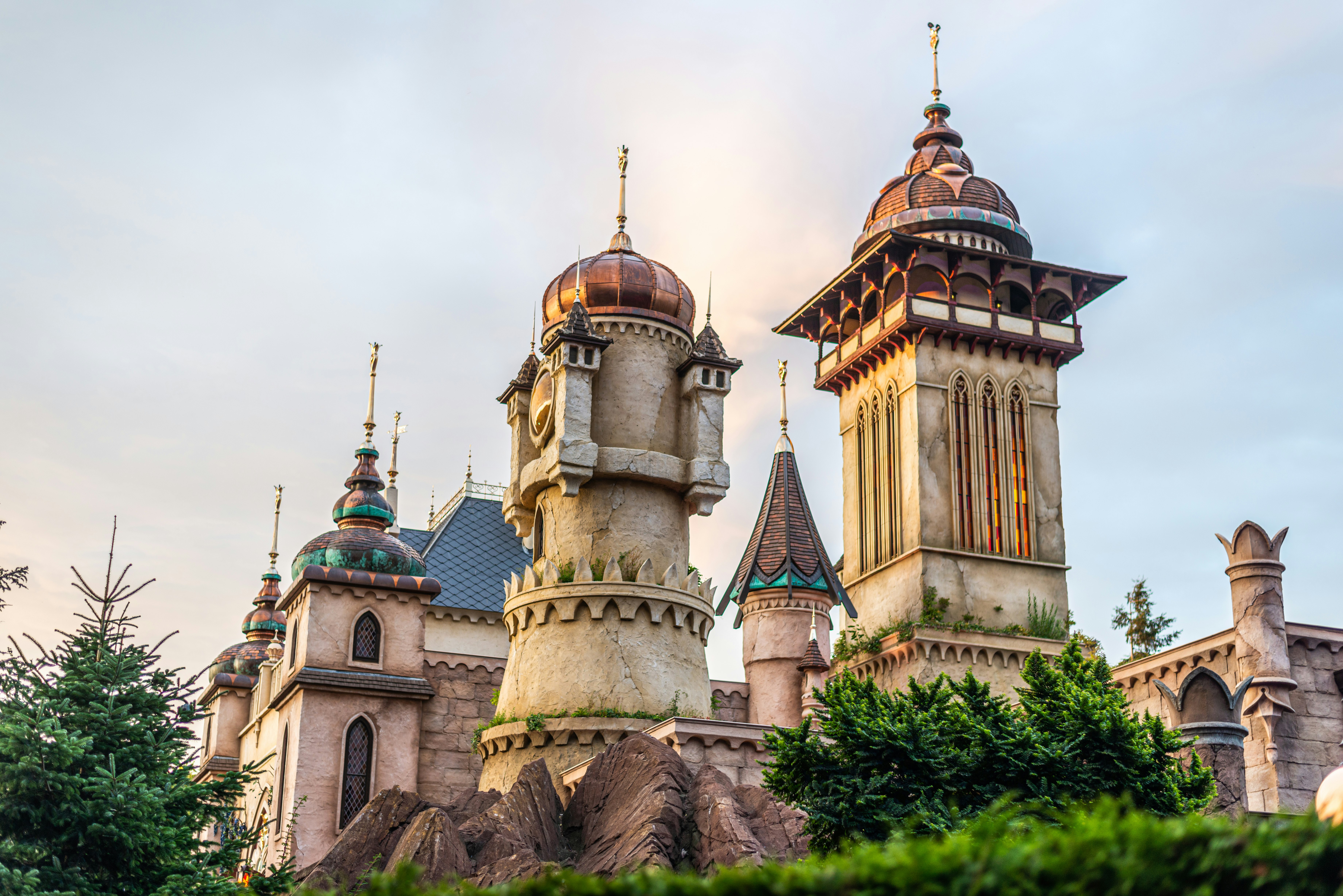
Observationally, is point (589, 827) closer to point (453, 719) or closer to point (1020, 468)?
point (453, 719)

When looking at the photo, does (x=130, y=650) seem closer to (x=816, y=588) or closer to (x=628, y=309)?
(x=628, y=309)

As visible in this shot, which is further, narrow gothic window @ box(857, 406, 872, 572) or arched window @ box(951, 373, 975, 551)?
narrow gothic window @ box(857, 406, 872, 572)

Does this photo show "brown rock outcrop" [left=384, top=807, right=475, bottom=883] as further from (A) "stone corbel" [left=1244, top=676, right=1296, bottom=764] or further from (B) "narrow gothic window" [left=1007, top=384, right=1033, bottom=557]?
(B) "narrow gothic window" [left=1007, top=384, right=1033, bottom=557]

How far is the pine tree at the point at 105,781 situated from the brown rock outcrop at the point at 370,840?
1.83 meters

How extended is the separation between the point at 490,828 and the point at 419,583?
1385cm

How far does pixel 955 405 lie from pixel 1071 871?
40134 millimetres

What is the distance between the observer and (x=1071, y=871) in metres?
6.91

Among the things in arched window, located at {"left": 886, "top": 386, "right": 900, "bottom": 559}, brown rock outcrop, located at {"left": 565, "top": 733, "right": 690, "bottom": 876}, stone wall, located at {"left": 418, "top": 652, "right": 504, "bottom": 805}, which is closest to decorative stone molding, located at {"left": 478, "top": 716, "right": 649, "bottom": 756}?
brown rock outcrop, located at {"left": 565, "top": 733, "right": 690, "bottom": 876}

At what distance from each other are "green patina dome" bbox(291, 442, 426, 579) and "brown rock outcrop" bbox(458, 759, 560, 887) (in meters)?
12.1

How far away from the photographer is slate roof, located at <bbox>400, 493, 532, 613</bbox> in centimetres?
3516

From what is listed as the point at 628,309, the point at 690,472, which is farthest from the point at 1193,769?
the point at 628,309

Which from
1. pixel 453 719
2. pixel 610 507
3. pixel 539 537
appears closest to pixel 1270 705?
pixel 610 507

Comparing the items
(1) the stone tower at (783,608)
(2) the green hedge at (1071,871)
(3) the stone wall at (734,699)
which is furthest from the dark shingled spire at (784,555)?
(2) the green hedge at (1071,871)

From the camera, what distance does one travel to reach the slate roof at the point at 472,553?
35156mm
